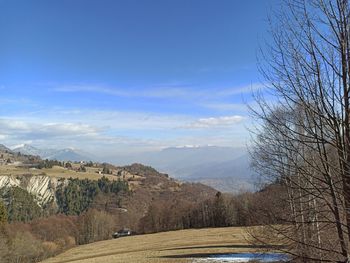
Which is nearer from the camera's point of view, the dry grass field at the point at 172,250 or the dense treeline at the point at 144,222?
the dry grass field at the point at 172,250

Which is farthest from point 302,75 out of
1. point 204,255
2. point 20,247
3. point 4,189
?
point 4,189

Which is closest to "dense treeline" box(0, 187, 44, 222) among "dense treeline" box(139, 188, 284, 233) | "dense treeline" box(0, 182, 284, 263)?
"dense treeline" box(0, 182, 284, 263)

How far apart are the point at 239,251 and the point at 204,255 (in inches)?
139

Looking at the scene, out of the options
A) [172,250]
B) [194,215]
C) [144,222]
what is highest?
[172,250]

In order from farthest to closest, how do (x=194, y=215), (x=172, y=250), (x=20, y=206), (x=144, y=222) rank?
(x=20, y=206)
(x=144, y=222)
(x=194, y=215)
(x=172, y=250)

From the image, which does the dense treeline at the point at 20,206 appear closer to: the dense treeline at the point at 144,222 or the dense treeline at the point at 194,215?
the dense treeline at the point at 144,222

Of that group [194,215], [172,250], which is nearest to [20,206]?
[194,215]

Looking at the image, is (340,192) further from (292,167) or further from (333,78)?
(333,78)

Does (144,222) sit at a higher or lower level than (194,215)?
lower

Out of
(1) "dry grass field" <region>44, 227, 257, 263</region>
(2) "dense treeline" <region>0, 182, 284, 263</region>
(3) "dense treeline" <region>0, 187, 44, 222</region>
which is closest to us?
(1) "dry grass field" <region>44, 227, 257, 263</region>

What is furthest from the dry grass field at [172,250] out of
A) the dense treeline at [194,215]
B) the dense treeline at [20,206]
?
the dense treeline at [20,206]

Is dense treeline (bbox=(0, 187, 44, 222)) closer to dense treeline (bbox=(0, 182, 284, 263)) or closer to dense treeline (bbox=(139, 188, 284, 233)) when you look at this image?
dense treeline (bbox=(0, 182, 284, 263))

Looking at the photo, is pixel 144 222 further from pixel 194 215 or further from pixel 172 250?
pixel 172 250

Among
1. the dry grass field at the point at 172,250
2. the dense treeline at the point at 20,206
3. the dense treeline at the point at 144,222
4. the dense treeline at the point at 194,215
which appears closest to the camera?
the dry grass field at the point at 172,250
